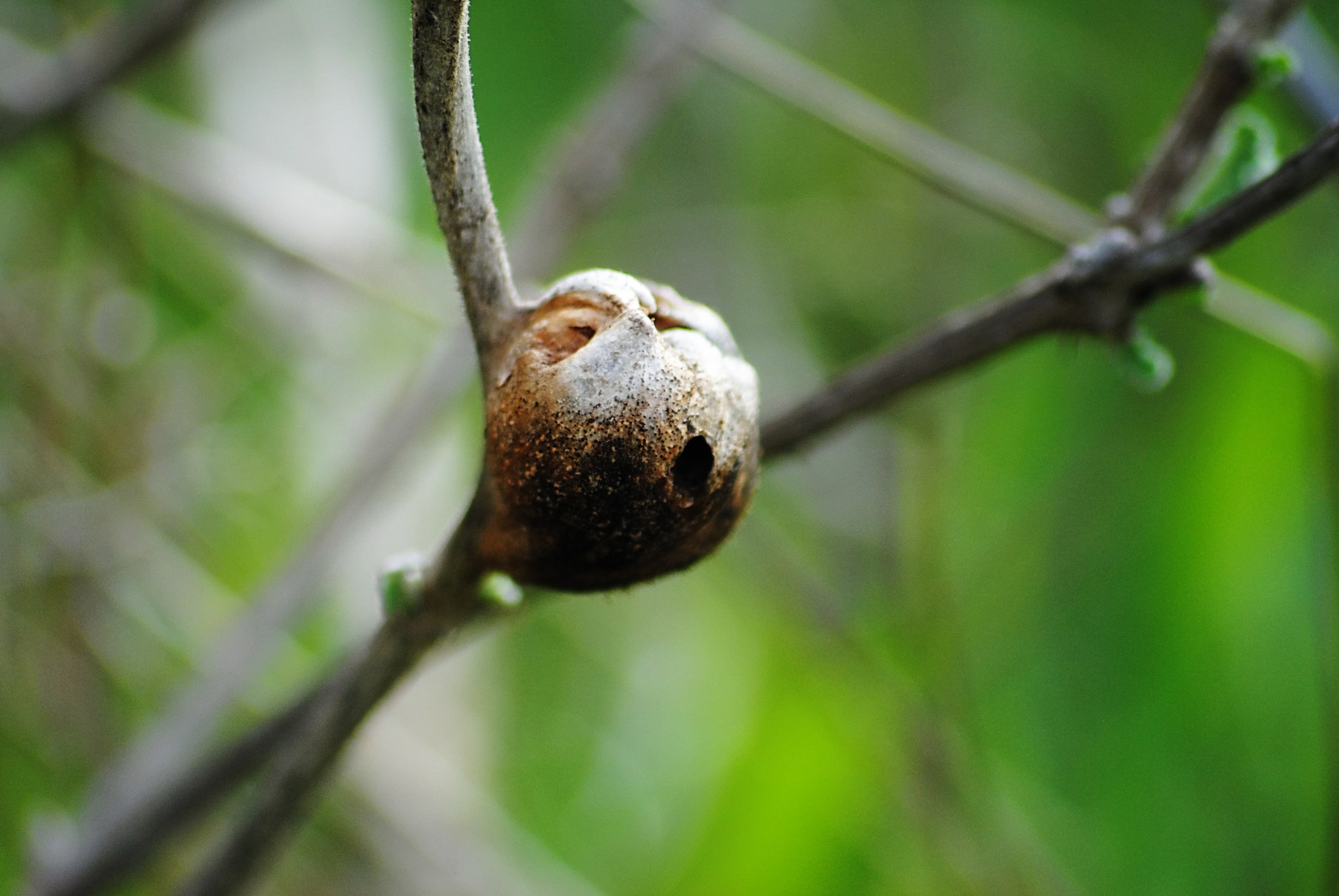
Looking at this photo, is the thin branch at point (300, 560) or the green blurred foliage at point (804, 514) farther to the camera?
the green blurred foliage at point (804, 514)

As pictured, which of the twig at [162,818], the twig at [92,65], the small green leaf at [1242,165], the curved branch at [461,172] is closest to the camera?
the curved branch at [461,172]

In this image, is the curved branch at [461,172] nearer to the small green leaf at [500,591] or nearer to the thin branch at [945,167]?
the small green leaf at [500,591]

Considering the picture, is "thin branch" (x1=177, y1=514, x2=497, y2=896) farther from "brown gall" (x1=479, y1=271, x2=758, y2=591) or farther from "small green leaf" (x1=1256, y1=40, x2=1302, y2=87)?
"small green leaf" (x1=1256, y1=40, x2=1302, y2=87)

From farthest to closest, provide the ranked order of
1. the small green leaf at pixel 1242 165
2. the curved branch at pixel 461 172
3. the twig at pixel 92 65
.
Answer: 1. the twig at pixel 92 65
2. the small green leaf at pixel 1242 165
3. the curved branch at pixel 461 172

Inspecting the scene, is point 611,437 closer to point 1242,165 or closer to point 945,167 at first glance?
point 1242,165

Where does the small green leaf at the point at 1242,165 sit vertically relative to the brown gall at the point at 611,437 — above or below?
above

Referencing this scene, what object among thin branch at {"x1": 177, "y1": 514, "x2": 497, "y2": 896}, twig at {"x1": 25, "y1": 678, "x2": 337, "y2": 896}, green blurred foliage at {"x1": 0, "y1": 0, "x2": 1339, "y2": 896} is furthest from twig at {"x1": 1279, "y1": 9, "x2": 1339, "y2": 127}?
twig at {"x1": 25, "y1": 678, "x2": 337, "y2": 896}

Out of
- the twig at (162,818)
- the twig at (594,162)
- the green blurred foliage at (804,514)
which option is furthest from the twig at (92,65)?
the twig at (162,818)

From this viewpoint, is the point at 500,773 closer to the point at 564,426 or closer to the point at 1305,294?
the point at 1305,294

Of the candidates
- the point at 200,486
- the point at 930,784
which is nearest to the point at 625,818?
the point at 930,784
